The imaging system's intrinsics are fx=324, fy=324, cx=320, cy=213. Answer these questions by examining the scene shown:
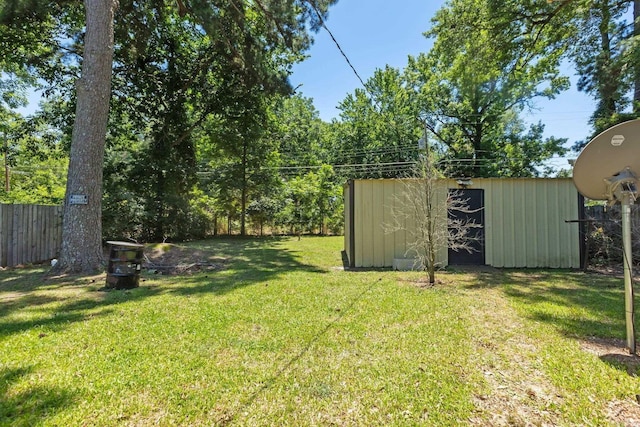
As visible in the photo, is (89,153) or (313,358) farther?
(89,153)

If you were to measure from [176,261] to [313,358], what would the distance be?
6.04 meters

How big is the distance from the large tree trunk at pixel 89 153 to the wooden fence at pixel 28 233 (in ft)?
7.18

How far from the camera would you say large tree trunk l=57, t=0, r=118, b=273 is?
232 inches

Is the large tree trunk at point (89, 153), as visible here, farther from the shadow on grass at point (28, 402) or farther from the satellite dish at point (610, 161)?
the satellite dish at point (610, 161)

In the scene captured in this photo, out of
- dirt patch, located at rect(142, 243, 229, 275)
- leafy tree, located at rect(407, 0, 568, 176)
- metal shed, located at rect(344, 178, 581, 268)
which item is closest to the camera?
dirt patch, located at rect(142, 243, 229, 275)

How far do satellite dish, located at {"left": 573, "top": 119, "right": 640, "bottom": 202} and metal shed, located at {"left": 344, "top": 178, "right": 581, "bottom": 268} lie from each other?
4603 millimetres

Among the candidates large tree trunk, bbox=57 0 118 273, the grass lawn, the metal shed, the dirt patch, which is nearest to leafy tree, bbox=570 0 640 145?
the metal shed

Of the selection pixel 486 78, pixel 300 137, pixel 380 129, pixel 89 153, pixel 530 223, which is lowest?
pixel 530 223

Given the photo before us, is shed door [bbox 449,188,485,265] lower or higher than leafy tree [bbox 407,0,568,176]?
lower

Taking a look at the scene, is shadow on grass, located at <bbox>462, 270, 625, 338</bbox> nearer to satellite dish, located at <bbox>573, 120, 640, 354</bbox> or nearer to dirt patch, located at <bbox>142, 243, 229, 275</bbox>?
satellite dish, located at <bbox>573, 120, 640, 354</bbox>

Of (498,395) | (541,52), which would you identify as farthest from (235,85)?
(498,395)

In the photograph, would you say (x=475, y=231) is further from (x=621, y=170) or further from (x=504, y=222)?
(x=621, y=170)

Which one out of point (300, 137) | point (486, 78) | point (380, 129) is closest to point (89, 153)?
point (486, 78)

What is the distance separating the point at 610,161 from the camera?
103 inches
